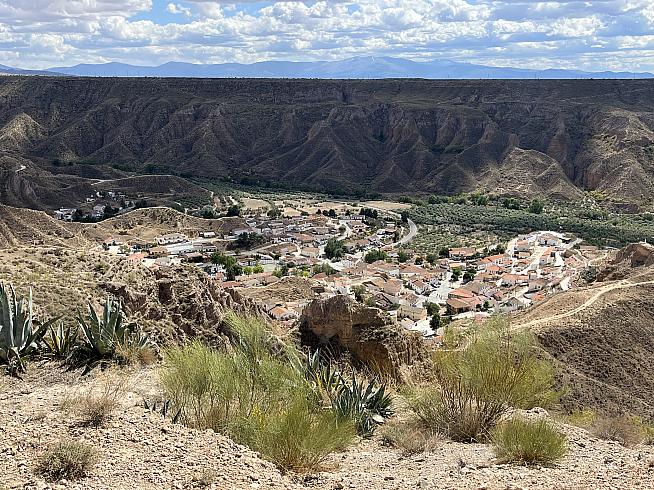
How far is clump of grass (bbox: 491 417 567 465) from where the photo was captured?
8.80m

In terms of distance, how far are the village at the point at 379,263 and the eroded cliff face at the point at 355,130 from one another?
84.2 ft

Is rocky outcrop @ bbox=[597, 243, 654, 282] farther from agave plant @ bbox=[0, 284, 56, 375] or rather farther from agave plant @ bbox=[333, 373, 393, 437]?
agave plant @ bbox=[0, 284, 56, 375]

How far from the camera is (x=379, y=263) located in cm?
5156

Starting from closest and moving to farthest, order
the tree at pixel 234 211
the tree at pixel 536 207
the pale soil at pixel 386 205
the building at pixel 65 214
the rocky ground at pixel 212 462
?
1. the rocky ground at pixel 212 462
2. the building at pixel 65 214
3. the tree at pixel 234 211
4. the tree at pixel 536 207
5. the pale soil at pixel 386 205

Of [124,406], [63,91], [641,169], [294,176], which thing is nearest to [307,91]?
[294,176]

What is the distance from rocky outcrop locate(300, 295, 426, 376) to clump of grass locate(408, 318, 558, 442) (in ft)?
15.3

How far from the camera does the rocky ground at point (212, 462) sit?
7.42m

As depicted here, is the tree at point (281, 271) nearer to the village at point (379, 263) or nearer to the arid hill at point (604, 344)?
the village at point (379, 263)

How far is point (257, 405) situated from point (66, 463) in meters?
2.63

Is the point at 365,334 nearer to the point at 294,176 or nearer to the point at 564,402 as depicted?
the point at 564,402

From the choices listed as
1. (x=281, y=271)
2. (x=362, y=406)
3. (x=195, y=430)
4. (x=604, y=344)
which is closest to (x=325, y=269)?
(x=281, y=271)

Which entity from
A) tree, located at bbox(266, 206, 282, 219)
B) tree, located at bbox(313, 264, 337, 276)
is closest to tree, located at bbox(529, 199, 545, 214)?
tree, located at bbox(266, 206, 282, 219)

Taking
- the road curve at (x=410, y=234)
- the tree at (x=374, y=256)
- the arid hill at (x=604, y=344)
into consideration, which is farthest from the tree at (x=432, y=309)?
the road curve at (x=410, y=234)

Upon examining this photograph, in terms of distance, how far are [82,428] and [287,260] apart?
45332 millimetres
